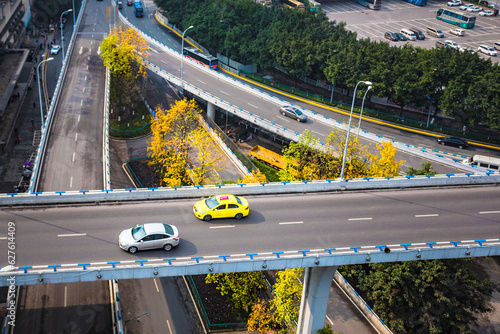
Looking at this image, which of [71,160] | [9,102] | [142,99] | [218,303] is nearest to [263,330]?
[218,303]

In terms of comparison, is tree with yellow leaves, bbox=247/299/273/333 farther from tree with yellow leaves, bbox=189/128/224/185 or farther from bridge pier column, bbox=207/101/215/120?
bridge pier column, bbox=207/101/215/120

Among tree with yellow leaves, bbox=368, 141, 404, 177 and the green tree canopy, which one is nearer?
the green tree canopy

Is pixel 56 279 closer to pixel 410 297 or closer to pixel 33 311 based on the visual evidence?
pixel 33 311

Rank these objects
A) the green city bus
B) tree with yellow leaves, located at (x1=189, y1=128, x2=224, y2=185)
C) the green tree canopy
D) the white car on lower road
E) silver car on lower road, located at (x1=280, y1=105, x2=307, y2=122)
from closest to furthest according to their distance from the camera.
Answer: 1. the green tree canopy
2. tree with yellow leaves, located at (x1=189, y1=128, x2=224, y2=185)
3. silver car on lower road, located at (x1=280, y1=105, x2=307, y2=122)
4. the white car on lower road
5. the green city bus

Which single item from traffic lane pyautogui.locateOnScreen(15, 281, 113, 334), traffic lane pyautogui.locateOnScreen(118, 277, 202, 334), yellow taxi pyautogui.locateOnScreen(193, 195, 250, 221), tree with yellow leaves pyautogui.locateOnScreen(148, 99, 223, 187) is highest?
yellow taxi pyautogui.locateOnScreen(193, 195, 250, 221)

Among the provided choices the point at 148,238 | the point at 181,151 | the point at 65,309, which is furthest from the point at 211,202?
the point at 181,151

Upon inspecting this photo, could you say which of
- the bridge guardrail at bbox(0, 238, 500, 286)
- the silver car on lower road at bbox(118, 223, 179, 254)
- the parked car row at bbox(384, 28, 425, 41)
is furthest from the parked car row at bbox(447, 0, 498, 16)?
the silver car on lower road at bbox(118, 223, 179, 254)

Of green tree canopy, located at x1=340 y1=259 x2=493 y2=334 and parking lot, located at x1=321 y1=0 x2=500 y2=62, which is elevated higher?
parking lot, located at x1=321 y1=0 x2=500 y2=62
